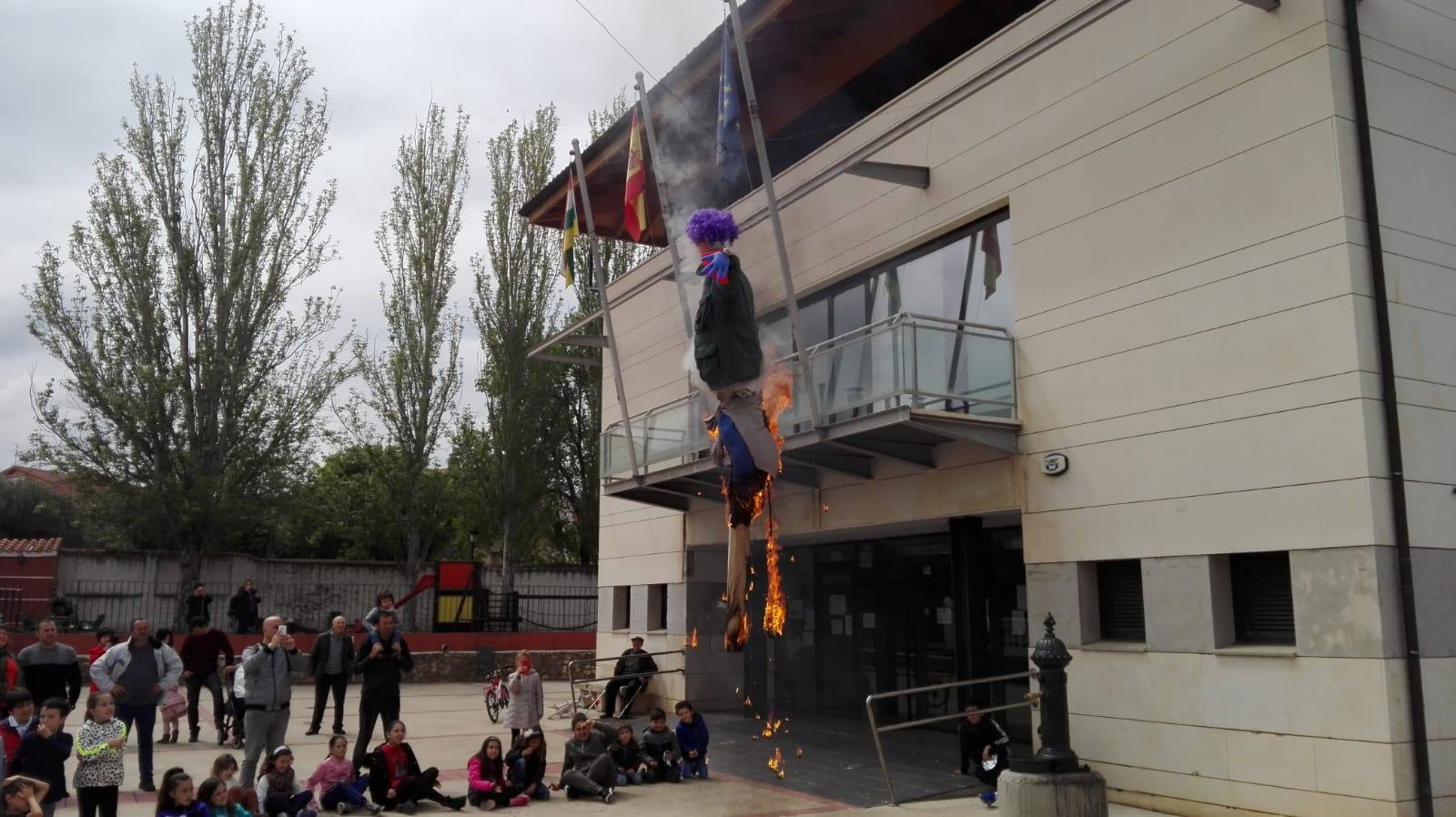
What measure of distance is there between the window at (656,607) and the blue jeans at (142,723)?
9.53 metres

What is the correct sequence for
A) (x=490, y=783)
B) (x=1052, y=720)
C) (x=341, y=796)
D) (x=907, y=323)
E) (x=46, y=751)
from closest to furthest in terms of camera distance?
(x=46, y=751)
(x=1052, y=720)
(x=341, y=796)
(x=490, y=783)
(x=907, y=323)

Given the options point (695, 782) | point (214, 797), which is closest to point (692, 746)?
point (695, 782)

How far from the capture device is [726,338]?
6.62 metres

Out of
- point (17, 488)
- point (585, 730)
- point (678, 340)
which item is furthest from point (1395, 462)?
point (17, 488)

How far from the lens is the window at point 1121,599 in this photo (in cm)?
1084

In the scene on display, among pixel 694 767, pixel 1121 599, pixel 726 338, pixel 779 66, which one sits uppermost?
pixel 779 66

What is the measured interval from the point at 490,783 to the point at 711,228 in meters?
6.82

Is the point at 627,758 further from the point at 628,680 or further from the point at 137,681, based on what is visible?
the point at 628,680

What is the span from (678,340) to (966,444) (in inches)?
307

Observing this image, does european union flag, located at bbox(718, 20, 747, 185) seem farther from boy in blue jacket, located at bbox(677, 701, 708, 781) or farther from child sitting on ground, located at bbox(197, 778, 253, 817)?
child sitting on ground, located at bbox(197, 778, 253, 817)

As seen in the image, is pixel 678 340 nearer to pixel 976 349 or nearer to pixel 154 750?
pixel 976 349

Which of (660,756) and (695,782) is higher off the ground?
(660,756)

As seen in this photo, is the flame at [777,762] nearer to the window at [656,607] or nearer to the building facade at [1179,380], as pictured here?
the building facade at [1179,380]

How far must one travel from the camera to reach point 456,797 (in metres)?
11.0
